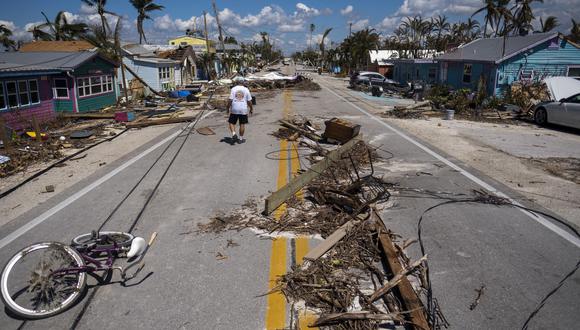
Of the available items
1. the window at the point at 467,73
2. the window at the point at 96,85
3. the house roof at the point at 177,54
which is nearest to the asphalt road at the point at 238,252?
the window at the point at 96,85

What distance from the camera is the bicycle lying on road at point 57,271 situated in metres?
3.74

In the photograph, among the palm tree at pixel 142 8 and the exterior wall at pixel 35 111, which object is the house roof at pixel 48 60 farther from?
the palm tree at pixel 142 8

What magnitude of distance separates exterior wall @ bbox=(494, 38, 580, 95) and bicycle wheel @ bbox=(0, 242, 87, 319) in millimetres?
26564

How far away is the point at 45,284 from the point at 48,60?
20820 millimetres

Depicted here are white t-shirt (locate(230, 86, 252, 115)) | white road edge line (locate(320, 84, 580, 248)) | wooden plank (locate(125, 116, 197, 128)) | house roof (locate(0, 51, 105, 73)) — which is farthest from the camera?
house roof (locate(0, 51, 105, 73))

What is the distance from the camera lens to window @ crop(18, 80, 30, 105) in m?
16.9

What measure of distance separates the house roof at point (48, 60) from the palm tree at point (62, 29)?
22.4 meters

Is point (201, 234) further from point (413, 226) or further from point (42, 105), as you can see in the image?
point (42, 105)

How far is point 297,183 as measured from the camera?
686cm

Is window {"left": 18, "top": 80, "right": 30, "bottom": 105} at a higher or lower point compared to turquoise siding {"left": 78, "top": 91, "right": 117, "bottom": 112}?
higher

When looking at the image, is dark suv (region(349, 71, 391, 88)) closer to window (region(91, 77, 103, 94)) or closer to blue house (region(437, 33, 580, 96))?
blue house (region(437, 33, 580, 96))

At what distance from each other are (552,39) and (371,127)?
58.8 ft

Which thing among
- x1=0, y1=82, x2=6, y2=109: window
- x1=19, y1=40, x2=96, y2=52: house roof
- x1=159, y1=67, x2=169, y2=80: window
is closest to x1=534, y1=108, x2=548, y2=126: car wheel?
x1=0, y1=82, x2=6, y2=109: window

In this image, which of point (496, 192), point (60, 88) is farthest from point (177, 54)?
point (496, 192)
